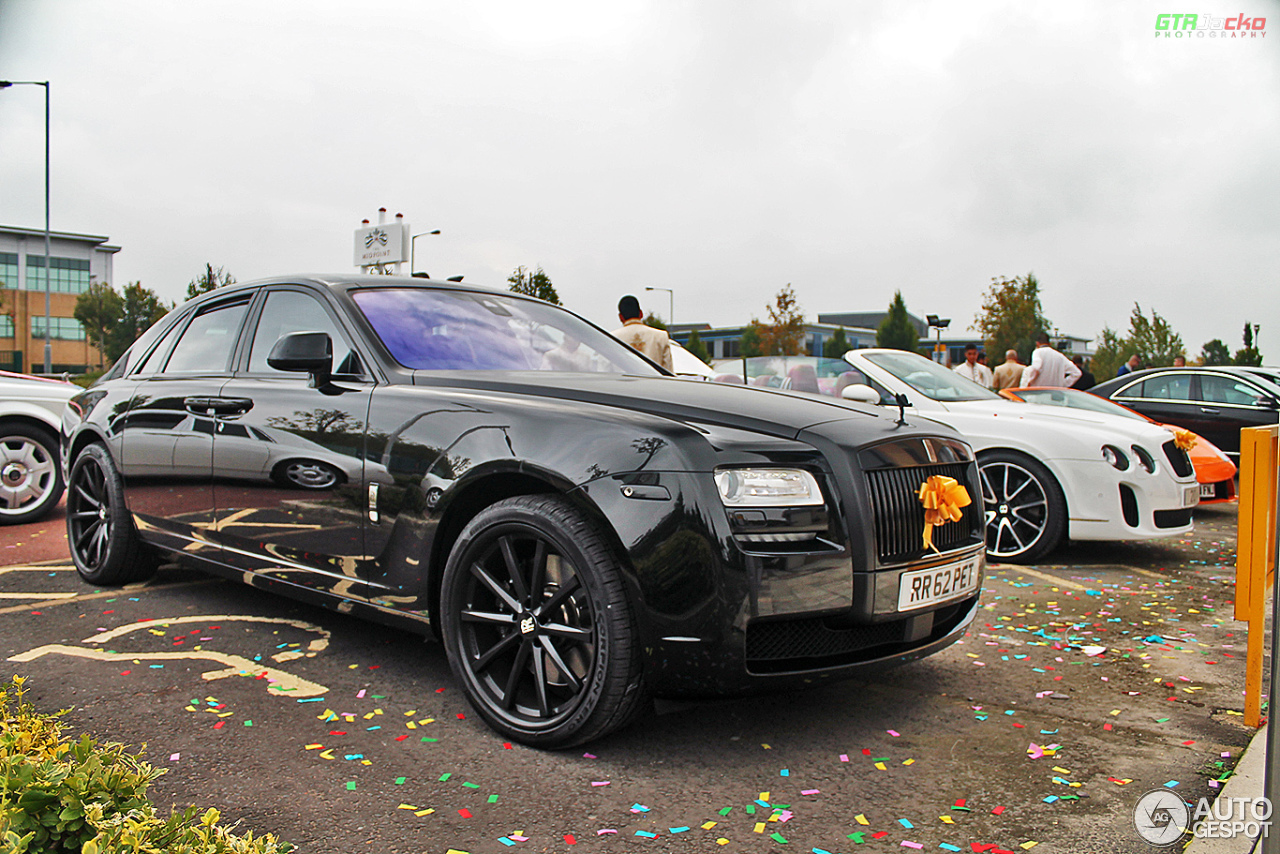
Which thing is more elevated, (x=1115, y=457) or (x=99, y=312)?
(x=99, y=312)

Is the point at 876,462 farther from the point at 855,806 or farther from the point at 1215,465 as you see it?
the point at 1215,465

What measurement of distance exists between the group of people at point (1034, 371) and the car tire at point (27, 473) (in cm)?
913

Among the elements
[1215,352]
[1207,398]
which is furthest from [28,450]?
[1215,352]

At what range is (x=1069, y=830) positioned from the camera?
2422 mm

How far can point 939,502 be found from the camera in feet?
9.94

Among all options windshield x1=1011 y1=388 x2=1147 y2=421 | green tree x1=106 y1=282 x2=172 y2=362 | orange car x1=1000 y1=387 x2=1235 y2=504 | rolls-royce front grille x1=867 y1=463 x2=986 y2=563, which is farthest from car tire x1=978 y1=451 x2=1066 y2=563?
green tree x1=106 y1=282 x2=172 y2=362

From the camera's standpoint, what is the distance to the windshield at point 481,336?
3.71 m

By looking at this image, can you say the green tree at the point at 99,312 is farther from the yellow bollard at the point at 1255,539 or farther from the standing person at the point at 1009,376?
the yellow bollard at the point at 1255,539

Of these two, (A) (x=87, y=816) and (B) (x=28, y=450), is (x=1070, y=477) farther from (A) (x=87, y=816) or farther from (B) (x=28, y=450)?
(B) (x=28, y=450)

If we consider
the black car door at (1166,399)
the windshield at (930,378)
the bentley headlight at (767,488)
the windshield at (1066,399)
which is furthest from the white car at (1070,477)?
the black car door at (1166,399)

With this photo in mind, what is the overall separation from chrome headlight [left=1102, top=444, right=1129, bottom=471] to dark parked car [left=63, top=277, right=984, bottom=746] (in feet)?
10.4

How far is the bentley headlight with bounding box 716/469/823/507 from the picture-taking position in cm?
267

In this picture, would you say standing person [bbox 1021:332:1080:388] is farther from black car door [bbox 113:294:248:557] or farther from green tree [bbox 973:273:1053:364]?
green tree [bbox 973:273:1053:364]

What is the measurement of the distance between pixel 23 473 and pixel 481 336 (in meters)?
5.10
